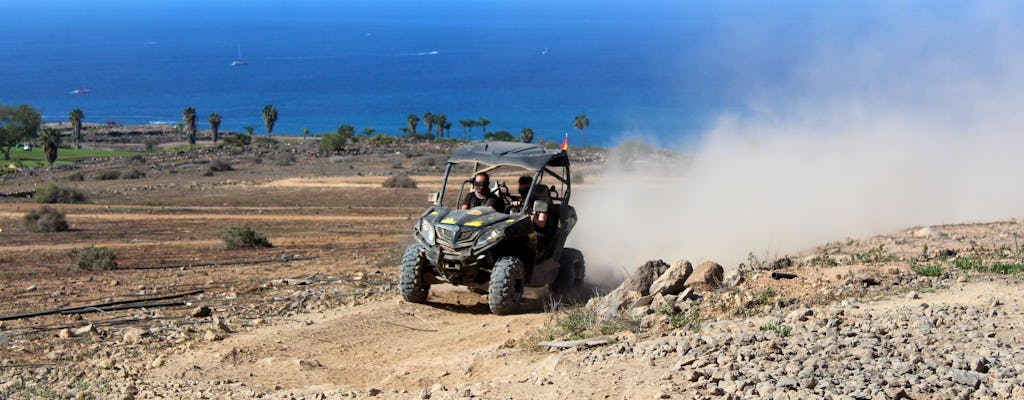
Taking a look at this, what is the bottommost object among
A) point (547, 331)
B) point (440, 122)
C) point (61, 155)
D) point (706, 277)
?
point (547, 331)

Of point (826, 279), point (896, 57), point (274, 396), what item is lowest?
point (274, 396)

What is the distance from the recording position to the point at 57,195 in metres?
35.0

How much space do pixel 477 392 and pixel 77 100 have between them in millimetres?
178865

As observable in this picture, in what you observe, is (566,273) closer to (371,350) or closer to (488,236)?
(488,236)

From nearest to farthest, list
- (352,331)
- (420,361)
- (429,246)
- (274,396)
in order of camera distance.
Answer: (274,396) → (420,361) → (352,331) → (429,246)

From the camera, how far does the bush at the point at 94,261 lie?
18.9 meters

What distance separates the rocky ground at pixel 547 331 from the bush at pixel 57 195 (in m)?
15.4

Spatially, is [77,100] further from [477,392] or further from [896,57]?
[477,392]

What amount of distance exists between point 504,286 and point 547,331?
2308mm

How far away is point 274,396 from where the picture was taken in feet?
33.4

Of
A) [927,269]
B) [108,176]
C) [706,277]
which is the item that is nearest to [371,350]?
[706,277]

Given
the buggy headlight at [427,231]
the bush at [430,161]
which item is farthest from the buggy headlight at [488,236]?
the bush at [430,161]

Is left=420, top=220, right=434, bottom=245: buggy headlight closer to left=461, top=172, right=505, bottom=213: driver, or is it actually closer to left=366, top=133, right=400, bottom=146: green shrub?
left=461, top=172, right=505, bottom=213: driver

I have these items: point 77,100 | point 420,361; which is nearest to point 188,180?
point 420,361
